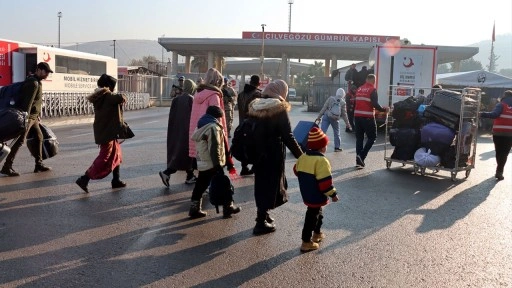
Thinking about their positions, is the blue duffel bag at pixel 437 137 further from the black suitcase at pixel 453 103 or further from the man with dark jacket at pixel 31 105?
the man with dark jacket at pixel 31 105

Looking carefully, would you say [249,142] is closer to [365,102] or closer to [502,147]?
[365,102]

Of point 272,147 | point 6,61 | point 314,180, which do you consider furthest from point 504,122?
point 6,61

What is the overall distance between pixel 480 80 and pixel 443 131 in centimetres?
1596

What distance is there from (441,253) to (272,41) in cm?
5113

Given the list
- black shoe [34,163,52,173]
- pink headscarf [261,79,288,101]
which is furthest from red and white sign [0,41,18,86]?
pink headscarf [261,79,288,101]

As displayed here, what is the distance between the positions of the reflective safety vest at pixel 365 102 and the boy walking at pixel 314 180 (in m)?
5.23

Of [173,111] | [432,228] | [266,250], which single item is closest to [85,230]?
[266,250]

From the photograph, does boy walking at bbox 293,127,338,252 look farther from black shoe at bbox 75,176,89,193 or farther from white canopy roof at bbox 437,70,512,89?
white canopy roof at bbox 437,70,512,89

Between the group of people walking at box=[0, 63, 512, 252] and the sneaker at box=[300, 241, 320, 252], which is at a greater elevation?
the group of people walking at box=[0, 63, 512, 252]

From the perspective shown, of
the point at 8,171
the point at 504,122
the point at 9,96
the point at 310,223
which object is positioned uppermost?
the point at 9,96

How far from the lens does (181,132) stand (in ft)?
25.7

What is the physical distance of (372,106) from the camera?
10297mm

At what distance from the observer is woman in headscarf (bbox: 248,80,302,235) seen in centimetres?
559

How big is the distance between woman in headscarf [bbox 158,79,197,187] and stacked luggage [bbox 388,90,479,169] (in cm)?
447
